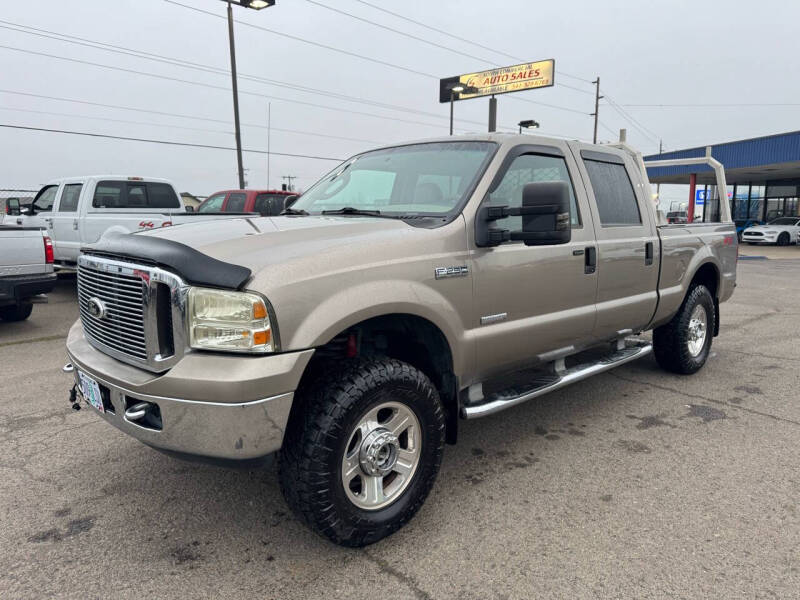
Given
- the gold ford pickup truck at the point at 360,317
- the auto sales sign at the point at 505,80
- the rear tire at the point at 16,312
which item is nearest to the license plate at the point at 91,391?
the gold ford pickup truck at the point at 360,317

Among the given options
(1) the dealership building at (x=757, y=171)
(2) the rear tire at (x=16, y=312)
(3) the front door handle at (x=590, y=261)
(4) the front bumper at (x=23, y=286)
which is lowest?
(2) the rear tire at (x=16, y=312)

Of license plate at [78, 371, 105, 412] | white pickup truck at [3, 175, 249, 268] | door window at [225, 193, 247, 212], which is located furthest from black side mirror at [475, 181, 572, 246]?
door window at [225, 193, 247, 212]

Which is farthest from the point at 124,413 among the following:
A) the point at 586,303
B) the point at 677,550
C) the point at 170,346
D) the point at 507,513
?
the point at 586,303

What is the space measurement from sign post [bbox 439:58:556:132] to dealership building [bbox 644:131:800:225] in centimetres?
952

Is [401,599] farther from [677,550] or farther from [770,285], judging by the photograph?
[770,285]

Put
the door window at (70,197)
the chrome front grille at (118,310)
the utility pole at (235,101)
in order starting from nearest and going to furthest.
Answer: the chrome front grille at (118,310), the door window at (70,197), the utility pole at (235,101)

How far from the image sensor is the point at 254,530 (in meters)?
2.80

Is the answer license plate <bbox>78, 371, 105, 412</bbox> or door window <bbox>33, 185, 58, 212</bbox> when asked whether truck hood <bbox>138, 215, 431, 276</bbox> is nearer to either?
license plate <bbox>78, 371, 105, 412</bbox>

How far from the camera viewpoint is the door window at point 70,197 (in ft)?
33.4

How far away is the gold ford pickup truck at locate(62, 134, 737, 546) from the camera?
228 centimetres

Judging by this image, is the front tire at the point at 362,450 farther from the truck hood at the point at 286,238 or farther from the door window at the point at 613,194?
the door window at the point at 613,194

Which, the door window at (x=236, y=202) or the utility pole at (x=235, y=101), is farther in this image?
the utility pole at (x=235, y=101)

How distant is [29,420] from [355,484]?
283 cm

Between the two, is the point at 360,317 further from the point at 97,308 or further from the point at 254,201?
the point at 254,201
